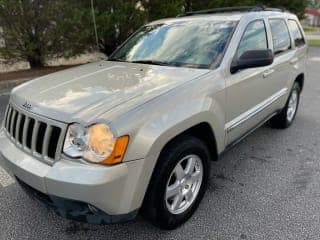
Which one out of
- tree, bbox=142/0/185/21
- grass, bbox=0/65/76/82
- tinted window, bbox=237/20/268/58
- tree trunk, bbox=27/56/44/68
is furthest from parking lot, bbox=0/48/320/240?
tree, bbox=142/0/185/21

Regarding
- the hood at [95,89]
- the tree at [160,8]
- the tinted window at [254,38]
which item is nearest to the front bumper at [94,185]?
the hood at [95,89]

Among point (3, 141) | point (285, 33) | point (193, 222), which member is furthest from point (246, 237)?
point (285, 33)

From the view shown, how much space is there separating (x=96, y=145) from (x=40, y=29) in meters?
7.11

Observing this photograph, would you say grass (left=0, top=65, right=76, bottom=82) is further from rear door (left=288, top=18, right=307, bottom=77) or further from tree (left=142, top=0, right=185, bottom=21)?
rear door (left=288, top=18, right=307, bottom=77)

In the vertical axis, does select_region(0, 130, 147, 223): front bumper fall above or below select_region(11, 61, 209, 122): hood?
below

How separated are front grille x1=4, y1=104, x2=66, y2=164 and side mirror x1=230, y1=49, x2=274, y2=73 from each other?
5.50 feet

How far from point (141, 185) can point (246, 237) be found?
99 cm

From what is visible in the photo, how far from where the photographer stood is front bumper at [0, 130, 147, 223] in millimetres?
1985

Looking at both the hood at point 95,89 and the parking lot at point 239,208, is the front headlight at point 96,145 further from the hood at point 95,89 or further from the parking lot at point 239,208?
the parking lot at point 239,208

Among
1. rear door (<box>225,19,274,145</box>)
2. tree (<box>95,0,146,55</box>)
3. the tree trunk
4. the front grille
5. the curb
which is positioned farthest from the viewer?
tree (<box>95,0,146,55</box>)

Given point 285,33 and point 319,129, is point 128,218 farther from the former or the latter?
point 319,129

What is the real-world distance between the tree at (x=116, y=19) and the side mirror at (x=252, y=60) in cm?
630

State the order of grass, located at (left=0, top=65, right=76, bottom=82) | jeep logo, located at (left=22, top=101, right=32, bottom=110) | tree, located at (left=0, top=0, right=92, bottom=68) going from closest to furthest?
jeep logo, located at (left=22, top=101, right=32, bottom=110), grass, located at (left=0, top=65, right=76, bottom=82), tree, located at (left=0, top=0, right=92, bottom=68)

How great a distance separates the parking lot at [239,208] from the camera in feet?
8.43
